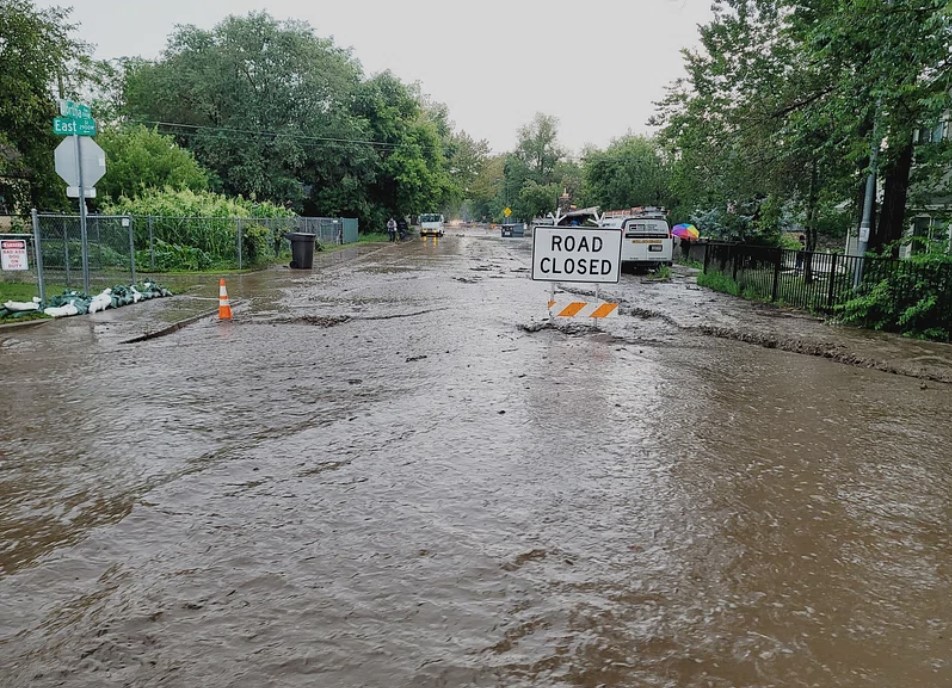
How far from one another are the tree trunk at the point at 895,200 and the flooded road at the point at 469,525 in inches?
310

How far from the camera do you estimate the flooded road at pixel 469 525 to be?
3188 mm

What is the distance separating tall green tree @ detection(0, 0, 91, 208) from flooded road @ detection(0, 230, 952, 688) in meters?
12.5

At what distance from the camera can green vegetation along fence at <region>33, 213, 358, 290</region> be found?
1781 cm

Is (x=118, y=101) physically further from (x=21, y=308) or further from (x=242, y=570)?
(x=242, y=570)

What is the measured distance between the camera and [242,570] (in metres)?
3.88

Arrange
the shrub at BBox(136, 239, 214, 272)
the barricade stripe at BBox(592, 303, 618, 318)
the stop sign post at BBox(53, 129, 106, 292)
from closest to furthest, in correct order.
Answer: the barricade stripe at BBox(592, 303, 618, 318), the stop sign post at BBox(53, 129, 106, 292), the shrub at BBox(136, 239, 214, 272)

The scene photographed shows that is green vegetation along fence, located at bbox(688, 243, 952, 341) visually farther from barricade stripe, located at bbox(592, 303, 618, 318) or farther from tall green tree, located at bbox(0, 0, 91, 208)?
tall green tree, located at bbox(0, 0, 91, 208)

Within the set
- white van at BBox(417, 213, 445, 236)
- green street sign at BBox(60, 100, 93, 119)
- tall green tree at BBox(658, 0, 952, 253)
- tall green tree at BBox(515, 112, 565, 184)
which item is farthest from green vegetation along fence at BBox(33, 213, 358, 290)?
tall green tree at BBox(515, 112, 565, 184)

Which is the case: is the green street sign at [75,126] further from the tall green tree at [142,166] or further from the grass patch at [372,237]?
the grass patch at [372,237]

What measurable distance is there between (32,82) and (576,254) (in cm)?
1654

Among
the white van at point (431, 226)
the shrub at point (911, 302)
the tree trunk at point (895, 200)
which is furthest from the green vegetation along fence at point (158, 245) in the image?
the white van at point (431, 226)

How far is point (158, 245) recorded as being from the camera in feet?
74.9

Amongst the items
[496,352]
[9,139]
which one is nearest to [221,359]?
[496,352]

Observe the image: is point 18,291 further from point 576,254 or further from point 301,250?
point 576,254
